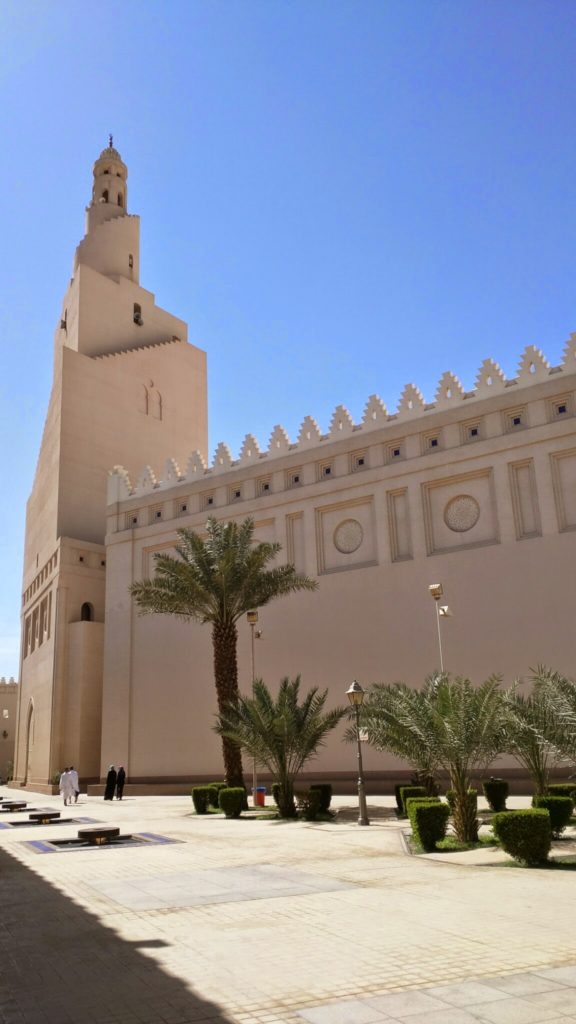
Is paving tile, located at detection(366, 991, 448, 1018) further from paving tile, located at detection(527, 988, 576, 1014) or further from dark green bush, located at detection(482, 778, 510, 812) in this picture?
dark green bush, located at detection(482, 778, 510, 812)

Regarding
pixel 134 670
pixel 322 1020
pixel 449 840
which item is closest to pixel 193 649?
pixel 134 670

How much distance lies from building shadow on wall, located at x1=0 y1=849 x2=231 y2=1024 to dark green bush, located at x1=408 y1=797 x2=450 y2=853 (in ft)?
15.1

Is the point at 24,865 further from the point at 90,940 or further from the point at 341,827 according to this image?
the point at 341,827

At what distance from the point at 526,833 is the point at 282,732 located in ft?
23.9

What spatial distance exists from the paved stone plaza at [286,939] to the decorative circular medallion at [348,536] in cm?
1365

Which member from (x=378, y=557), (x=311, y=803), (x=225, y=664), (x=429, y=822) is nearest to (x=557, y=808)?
(x=429, y=822)

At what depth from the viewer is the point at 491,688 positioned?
1098 centimetres

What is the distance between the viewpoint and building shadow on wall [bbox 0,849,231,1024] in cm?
418

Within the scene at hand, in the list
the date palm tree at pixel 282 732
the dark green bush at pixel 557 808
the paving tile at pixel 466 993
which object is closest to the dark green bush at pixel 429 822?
the dark green bush at pixel 557 808

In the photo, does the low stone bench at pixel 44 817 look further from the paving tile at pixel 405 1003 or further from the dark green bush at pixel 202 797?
the paving tile at pixel 405 1003

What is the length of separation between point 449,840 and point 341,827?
294 centimetres

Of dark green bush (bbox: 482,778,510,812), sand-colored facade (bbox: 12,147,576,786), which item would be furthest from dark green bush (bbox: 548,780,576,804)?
sand-colored facade (bbox: 12,147,576,786)

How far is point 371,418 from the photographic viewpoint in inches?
942

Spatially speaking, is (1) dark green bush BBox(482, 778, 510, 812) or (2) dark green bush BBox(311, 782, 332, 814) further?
(2) dark green bush BBox(311, 782, 332, 814)
